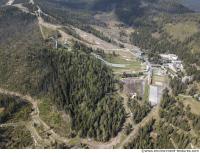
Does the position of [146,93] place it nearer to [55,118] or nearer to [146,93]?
[146,93]

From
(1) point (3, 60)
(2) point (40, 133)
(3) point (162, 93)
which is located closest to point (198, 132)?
(3) point (162, 93)

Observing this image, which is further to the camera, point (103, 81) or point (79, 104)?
point (103, 81)

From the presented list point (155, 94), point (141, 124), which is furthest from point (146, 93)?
point (141, 124)

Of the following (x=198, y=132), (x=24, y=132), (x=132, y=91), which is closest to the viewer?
(x=24, y=132)

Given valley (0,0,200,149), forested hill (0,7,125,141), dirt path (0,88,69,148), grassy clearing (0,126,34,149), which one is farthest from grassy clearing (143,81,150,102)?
grassy clearing (0,126,34,149)

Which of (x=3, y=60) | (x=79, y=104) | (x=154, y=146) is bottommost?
(x=154, y=146)

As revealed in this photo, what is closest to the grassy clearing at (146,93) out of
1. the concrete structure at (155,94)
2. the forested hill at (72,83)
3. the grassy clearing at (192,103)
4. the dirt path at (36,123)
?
the concrete structure at (155,94)

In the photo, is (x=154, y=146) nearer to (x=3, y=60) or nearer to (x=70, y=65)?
(x=70, y=65)
